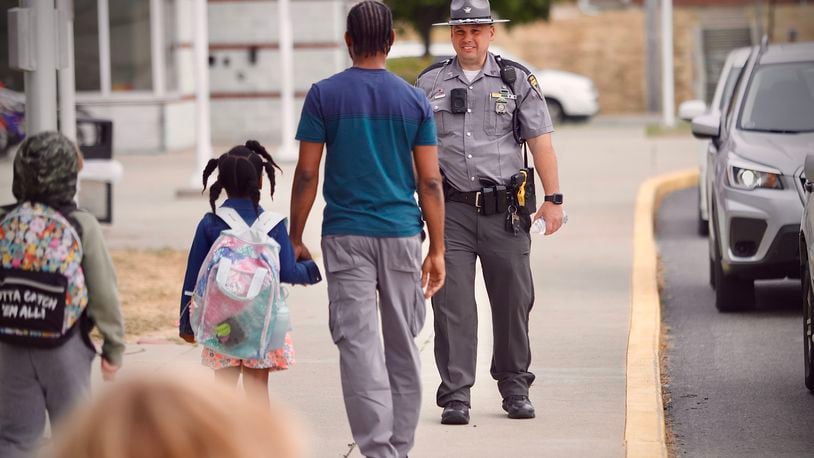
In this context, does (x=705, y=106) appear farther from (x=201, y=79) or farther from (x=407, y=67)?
(x=407, y=67)

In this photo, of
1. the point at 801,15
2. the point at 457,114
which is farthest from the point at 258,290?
the point at 801,15

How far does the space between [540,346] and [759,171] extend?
2.13 metres

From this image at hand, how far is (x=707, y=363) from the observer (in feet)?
28.7

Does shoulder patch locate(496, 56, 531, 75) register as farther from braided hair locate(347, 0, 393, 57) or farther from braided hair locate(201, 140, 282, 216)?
braided hair locate(201, 140, 282, 216)

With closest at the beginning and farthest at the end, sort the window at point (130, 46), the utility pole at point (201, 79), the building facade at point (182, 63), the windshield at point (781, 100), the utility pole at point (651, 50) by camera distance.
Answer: the windshield at point (781, 100) < the utility pole at point (201, 79) < the building facade at point (182, 63) < the window at point (130, 46) < the utility pole at point (651, 50)

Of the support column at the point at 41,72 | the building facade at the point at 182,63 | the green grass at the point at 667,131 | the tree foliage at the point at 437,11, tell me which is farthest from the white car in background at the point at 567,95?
the support column at the point at 41,72

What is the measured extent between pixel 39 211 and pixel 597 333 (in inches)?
204

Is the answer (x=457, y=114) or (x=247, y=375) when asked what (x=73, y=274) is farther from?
(x=457, y=114)

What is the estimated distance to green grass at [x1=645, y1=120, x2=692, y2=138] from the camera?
27.9m

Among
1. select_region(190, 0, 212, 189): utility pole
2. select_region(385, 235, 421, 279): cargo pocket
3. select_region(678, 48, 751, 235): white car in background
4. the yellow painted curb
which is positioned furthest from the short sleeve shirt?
select_region(190, 0, 212, 189): utility pole

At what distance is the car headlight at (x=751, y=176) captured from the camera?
10008 millimetres

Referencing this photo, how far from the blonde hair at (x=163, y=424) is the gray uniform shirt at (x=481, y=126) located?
4954 mm

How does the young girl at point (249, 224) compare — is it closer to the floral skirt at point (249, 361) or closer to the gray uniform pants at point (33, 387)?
the floral skirt at point (249, 361)

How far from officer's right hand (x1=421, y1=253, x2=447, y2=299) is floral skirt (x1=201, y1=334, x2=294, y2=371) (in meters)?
0.60
